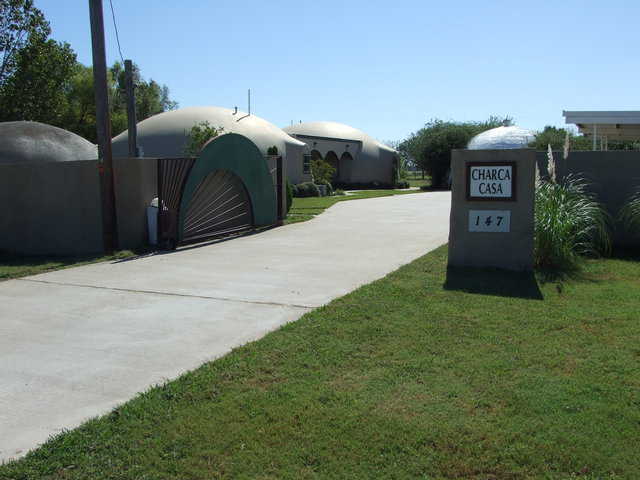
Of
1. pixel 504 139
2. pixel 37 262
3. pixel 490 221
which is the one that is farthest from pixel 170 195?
pixel 504 139

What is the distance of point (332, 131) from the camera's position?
163ft

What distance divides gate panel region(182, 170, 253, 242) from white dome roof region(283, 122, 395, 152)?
105ft

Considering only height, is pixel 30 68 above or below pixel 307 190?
above

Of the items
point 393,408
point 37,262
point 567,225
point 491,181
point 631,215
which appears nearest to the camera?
point 393,408

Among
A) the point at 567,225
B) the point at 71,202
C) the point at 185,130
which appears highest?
the point at 185,130

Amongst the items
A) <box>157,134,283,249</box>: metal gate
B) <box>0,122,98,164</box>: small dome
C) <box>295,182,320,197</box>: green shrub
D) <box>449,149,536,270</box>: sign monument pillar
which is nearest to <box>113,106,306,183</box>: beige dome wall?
<box>295,182,320,197</box>: green shrub

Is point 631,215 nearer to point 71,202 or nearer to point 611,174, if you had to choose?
point 611,174

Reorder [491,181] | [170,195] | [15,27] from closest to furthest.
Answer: [491,181]
[170,195]
[15,27]

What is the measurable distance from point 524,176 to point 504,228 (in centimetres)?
79

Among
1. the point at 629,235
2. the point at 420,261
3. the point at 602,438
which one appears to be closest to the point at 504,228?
the point at 420,261

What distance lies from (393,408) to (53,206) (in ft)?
34.1

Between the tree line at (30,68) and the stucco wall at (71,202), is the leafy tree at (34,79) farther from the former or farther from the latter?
the stucco wall at (71,202)

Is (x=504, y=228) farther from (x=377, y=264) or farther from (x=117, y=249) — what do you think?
(x=117, y=249)

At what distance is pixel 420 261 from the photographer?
10055mm
